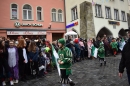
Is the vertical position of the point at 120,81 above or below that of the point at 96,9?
below

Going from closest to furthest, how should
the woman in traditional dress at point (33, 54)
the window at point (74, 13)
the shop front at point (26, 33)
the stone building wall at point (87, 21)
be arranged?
the woman in traditional dress at point (33, 54) → the shop front at point (26, 33) → the stone building wall at point (87, 21) → the window at point (74, 13)

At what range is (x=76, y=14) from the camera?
20375mm

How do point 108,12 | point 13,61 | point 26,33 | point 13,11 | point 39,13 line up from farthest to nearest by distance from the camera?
point 108,12 < point 39,13 < point 26,33 < point 13,11 < point 13,61

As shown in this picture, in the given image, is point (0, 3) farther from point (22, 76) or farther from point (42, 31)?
point (22, 76)

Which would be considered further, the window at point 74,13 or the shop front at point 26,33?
the window at point 74,13

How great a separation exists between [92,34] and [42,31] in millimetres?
6887

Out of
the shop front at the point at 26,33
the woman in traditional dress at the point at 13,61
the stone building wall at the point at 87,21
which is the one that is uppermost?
the stone building wall at the point at 87,21

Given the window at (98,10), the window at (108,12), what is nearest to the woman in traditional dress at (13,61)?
the window at (98,10)

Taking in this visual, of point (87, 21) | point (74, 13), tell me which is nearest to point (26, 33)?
point (74, 13)

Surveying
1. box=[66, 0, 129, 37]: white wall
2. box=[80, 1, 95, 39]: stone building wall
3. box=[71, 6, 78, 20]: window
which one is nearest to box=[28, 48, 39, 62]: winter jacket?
box=[80, 1, 95, 39]: stone building wall

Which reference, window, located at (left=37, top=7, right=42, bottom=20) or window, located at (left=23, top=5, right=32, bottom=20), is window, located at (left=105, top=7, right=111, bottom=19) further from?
window, located at (left=23, top=5, right=32, bottom=20)

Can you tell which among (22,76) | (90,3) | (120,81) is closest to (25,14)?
(90,3)

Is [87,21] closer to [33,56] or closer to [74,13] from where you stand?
[74,13]

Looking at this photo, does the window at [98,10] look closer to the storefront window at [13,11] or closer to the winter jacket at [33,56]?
the storefront window at [13,11]
